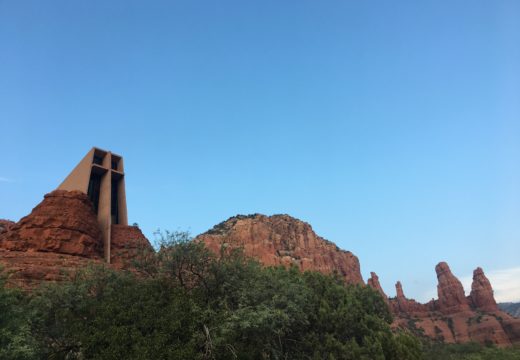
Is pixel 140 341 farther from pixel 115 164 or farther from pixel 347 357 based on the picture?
pixel 115 164

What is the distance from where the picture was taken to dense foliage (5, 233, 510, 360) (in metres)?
15.1

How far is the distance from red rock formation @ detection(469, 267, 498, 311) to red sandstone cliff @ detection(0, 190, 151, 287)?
133716 mm

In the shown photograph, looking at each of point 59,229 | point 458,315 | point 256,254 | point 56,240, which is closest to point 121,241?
point 59,229

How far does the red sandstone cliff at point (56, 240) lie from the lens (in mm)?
27953

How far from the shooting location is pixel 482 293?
128 meters

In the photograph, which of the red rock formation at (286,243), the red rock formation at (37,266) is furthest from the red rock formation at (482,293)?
the red rock formation at (37,266)

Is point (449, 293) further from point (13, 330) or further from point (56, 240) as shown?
point (13, 330)

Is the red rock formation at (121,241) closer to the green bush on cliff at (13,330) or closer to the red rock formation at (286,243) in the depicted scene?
the green bush on cliff at (13,330)

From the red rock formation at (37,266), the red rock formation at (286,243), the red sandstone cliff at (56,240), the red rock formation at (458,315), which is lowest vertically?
the red rock formation at (458,315)

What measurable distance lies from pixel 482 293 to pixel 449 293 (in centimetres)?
1055

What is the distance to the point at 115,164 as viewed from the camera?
1678 inches

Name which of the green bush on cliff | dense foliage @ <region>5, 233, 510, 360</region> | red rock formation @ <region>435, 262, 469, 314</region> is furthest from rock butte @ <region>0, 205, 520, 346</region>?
the green bush on cliff

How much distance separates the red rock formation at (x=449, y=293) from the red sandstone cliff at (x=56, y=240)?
128 metres

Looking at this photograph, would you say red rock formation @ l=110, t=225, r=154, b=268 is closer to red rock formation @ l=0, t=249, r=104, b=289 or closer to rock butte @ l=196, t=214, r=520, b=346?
red rock formation @ l=0, t=249, r=104, b=289
